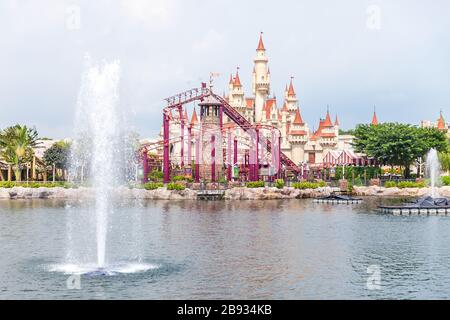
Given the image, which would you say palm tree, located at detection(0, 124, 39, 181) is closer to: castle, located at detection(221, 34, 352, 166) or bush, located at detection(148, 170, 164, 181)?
bush, located at detection(148, 170, 164, 181)

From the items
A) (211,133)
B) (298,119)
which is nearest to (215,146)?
(211,133)

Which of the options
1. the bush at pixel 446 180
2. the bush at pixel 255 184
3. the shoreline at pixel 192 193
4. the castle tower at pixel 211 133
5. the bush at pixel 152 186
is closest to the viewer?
the shoreline at pixel 192 193

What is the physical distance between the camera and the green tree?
10656 centimetres

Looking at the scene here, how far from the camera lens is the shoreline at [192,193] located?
289 feet

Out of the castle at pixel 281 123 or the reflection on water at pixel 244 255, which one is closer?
the reflection on water at pixel 244 255

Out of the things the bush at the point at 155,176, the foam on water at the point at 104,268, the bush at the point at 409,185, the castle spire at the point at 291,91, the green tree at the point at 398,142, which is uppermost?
the castle spire at the point at 291,91

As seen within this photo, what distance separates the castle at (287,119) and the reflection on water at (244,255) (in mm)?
61636

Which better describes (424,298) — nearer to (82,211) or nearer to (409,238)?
(409,238)

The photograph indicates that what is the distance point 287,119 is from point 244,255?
105319mm

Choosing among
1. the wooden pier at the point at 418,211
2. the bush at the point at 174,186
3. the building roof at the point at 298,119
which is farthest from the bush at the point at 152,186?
the building roof at the point at 298,119

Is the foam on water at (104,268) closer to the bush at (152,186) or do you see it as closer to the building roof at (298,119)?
the bush at (152,186)

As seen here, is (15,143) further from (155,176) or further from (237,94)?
(237,94)

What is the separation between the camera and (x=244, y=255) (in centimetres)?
3756

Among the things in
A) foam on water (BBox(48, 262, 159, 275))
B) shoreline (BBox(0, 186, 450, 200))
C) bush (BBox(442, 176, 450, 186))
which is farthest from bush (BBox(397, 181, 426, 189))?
foam on water (BBox(48, 262, 159, 275))
